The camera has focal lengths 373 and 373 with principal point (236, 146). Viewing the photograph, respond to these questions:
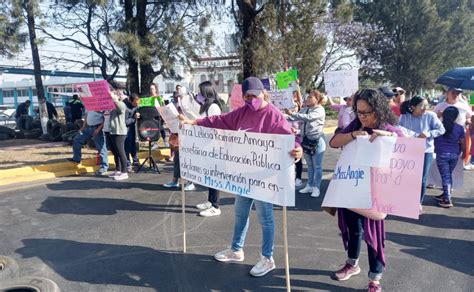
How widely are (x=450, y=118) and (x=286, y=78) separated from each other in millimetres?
3529

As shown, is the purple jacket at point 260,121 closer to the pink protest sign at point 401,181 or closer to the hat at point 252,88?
the hat at point 252,88

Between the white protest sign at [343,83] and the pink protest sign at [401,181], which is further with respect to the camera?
the white protest sign at [343,83]

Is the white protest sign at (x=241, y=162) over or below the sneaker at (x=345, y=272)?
over

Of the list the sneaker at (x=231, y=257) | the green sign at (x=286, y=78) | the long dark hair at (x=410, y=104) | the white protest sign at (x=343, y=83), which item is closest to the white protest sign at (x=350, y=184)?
the sneaker at (x=231, y=257)

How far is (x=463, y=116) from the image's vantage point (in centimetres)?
557

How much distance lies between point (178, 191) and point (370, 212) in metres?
4.21

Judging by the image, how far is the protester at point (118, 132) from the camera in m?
7.25

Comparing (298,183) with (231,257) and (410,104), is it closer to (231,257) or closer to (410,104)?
(410,104)

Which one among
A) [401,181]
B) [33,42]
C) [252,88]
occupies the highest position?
[33,42]

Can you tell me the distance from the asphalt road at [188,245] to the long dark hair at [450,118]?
1224mm

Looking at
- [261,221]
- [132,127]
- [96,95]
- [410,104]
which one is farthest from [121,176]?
[410,104]

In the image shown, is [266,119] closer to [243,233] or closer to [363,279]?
[243,233]

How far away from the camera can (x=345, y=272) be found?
3445 mm

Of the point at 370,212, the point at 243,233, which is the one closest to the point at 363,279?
the point at 370,212
